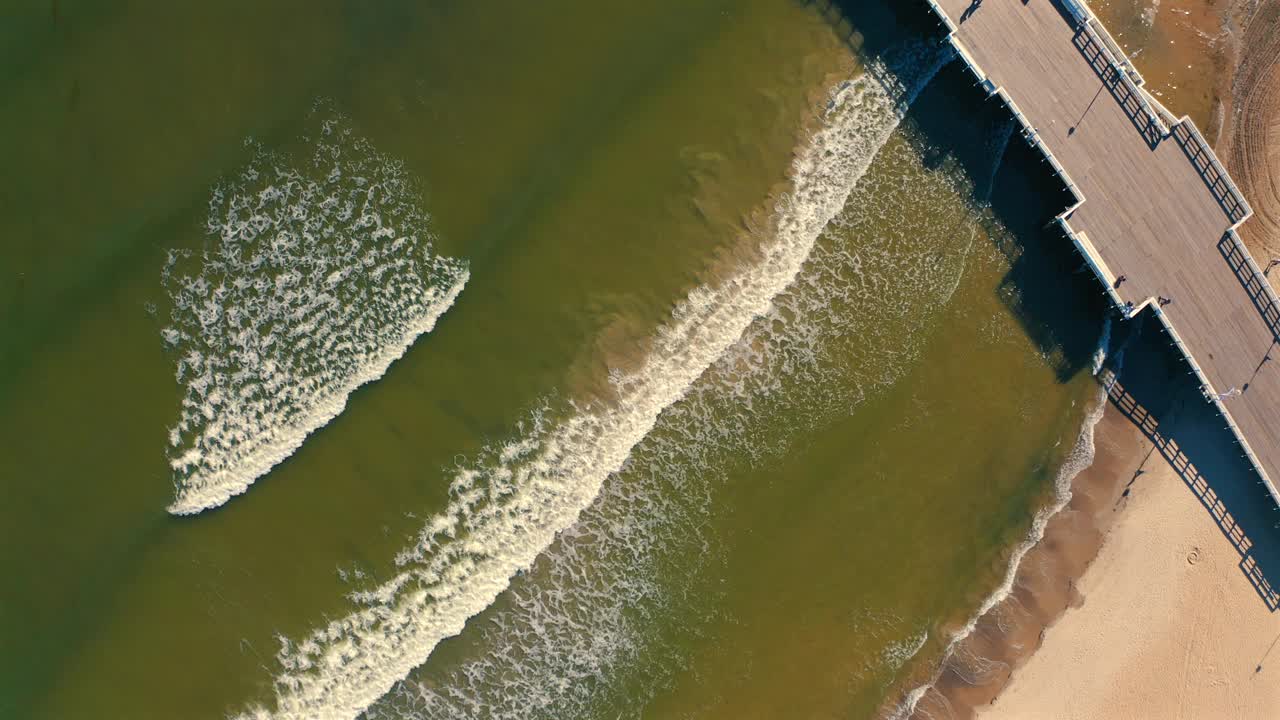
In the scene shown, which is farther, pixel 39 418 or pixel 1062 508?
pixel 1062 508

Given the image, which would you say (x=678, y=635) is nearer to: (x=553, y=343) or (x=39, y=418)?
(x=553, y=343)

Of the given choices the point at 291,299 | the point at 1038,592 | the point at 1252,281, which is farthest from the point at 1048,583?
the point at 291,299

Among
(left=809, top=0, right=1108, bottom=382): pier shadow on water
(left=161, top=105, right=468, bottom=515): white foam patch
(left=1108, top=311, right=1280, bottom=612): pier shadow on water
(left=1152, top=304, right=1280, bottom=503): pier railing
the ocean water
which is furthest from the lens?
(left=1108, top=311, right=1280, bottom=612): pier shadow on water

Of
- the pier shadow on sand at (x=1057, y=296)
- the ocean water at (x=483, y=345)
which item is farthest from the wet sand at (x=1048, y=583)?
the ocean water at (x=483, y=345)

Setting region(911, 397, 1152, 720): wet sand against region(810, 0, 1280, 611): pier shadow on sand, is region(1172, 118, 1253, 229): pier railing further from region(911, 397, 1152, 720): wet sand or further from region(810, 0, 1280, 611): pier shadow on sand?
region(911, 397, 1152, 720): wet sand

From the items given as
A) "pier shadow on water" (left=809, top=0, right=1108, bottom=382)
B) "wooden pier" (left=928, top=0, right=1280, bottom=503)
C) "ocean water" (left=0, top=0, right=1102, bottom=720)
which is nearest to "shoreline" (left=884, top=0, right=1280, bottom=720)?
"wooden pier" (left=928, top=0, right=1280, bottom=503)

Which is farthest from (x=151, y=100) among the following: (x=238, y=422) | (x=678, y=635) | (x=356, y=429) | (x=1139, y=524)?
(x=1139, y=524)

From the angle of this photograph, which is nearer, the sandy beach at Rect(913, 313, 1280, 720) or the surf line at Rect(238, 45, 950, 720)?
the surf line at Rect(238, 45, 950, 720)
